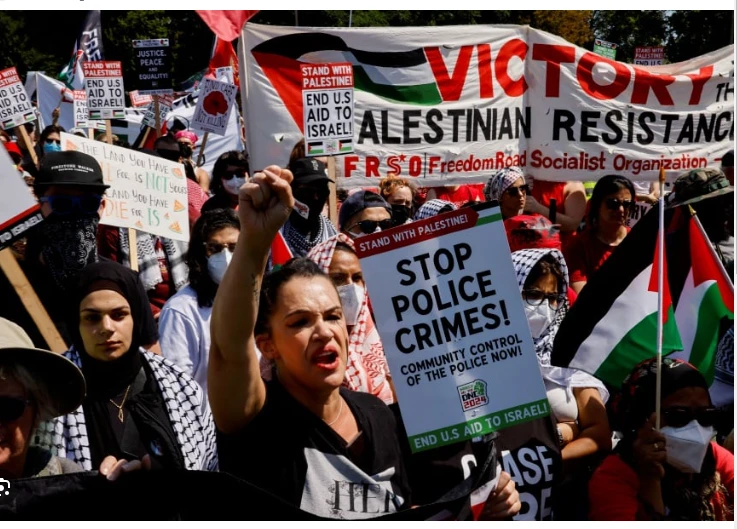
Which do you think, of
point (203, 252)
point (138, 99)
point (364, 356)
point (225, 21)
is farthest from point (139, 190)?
point (138, 99)

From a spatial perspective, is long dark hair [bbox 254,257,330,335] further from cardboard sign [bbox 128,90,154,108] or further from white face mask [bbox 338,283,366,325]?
cardboard sign [bbox 128,90,154,108]

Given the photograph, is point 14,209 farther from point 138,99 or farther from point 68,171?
point 138,99

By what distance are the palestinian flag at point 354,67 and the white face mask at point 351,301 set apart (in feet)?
11.7

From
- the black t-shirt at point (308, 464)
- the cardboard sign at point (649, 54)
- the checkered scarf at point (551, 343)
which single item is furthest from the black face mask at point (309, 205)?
the cardboard sign at point (649, 54)

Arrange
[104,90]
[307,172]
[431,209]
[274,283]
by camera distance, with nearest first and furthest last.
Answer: [274,283], [307,172], [431,209], [104,90]

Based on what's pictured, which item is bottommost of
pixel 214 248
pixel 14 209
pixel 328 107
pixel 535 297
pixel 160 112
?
pixel 160 112

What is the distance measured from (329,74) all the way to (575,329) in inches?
155

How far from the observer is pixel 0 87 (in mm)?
10398

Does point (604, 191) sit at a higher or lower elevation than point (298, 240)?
higher

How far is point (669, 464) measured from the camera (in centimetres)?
342

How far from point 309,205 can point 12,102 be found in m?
5.66

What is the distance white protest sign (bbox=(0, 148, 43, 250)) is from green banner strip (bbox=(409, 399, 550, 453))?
1420 millimetres

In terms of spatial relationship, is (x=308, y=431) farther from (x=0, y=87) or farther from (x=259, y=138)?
(x=0, y=87)

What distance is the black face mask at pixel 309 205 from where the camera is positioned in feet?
19.0
